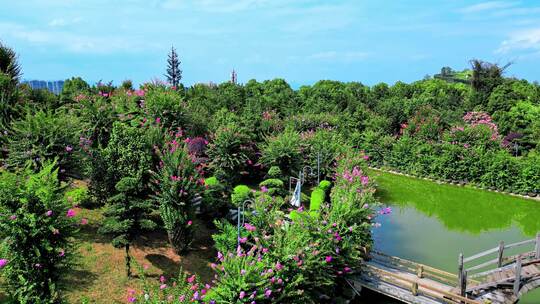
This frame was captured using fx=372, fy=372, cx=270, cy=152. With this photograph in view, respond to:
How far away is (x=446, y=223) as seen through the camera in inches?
677

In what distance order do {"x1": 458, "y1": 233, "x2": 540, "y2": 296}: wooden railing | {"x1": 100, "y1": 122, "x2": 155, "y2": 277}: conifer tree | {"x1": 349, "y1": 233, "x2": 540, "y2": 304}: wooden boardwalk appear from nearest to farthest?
{"x1": 458, "y1": 233, "x2": 540, "y2": 296}: wooden railing, {"x1": 349, "y1": 233, "x2": 540, "y2": 304}: wooden boardwalk, {"x1": 100, "y1": 122, "x2": 155, "y2": 277}: conifer tree

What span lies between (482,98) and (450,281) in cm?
2943

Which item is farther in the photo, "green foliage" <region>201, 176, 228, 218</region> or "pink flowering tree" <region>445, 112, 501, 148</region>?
"pink flowering tree" <region>445, 112, 501, 148</region>

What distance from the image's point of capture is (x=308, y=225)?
32.2ft

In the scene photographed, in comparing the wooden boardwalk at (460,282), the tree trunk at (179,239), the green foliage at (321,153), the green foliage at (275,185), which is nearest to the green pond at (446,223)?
the wooden boardwalk at (460,282)

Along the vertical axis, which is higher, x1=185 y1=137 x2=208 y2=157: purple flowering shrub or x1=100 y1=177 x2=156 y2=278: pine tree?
x1=185 y1=137 x2=208 y2=157: purple flowering shrub

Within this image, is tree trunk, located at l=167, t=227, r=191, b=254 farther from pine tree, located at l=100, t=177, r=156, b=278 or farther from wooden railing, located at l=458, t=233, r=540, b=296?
wooden railing, located at l=458, t=233, r=540, b=296

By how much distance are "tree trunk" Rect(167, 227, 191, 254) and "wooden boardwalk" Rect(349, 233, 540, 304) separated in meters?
4.93

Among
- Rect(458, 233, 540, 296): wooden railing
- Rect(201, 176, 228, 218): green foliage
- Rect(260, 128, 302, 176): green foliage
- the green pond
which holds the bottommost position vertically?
the green pond

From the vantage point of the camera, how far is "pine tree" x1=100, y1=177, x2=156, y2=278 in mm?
9484

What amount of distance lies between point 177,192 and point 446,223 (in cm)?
1287

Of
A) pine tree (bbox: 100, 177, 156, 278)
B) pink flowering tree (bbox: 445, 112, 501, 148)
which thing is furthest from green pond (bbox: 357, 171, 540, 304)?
pine tree (bbox: 100, 177, 156, 278)

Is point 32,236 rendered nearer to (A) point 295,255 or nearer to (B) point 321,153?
(A) point 295,255

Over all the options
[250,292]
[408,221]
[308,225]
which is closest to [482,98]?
[408,221]
